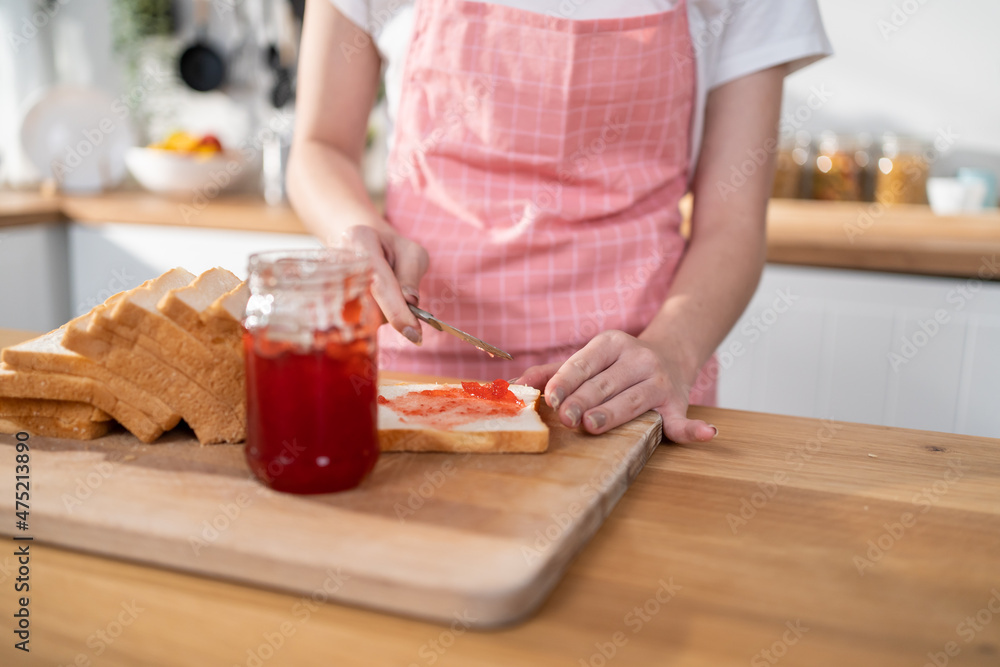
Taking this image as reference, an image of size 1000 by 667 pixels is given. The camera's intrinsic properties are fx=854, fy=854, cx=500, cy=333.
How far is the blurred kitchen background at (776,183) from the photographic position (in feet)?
6.90

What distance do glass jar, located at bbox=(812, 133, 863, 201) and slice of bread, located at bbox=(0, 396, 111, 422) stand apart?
2477 mm

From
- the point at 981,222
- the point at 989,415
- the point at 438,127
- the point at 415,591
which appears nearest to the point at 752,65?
the point at 438,127

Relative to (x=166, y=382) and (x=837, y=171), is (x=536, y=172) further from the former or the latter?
(x=837, y=171)

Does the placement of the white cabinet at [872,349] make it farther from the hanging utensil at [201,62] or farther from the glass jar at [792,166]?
the hanging utensil at [201,62]

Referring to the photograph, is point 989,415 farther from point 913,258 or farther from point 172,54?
point 172,54

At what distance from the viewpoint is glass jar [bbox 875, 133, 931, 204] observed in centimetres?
268

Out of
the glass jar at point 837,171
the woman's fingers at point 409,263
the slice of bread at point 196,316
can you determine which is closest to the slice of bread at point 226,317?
the slice of bread at point 196,316

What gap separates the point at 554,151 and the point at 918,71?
1.98 meters

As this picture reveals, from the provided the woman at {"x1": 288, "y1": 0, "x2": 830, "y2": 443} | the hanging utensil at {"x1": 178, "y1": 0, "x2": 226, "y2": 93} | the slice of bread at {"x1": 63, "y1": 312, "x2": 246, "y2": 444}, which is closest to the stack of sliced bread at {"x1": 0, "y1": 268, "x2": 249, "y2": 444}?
the slice of bread at {"x1": 63, "y1": 312, "x2": 246, "y2": 444}

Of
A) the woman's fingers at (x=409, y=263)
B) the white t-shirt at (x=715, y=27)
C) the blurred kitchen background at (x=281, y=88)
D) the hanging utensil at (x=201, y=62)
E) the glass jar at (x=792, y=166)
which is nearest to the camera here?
the woman's fingers at (x=409, y=263)

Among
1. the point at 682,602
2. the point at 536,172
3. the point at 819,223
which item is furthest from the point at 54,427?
the point at 819,223

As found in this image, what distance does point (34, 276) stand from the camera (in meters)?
2.71

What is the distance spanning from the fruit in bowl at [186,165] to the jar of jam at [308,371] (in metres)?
2.43

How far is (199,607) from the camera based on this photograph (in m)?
0.62
